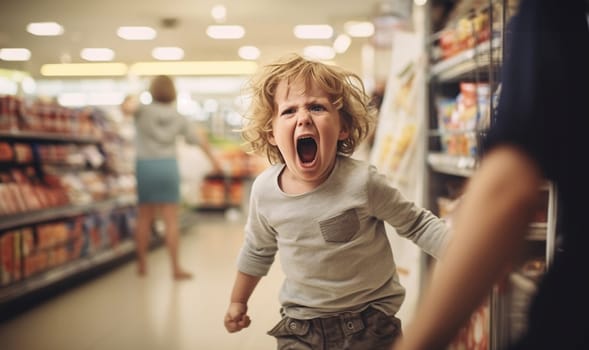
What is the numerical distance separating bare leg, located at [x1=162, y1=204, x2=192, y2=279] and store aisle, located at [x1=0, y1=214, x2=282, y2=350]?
0.09 meters

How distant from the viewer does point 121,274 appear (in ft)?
12.7

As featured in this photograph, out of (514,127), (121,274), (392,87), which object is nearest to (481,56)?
(392,87)

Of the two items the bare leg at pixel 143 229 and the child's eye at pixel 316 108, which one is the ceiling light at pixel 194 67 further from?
the child's eye at pixel 316 108

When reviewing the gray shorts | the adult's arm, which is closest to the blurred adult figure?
the adult's arm

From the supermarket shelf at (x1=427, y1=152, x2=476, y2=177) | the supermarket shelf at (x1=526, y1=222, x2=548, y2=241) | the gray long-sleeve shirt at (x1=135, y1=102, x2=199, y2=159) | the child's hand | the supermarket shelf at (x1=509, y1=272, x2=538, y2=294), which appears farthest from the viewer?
the gray long-sleeve shirt at (x1=135, y1=102, x2=199, y2=159)

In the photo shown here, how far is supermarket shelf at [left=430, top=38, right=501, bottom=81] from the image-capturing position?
1.72 metres

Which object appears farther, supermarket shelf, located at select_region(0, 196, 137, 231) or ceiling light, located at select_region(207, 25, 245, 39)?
ceiling light, located at select_region(207, 25, 245, 39)

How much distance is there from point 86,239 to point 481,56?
10.7ft

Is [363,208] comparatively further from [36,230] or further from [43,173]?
[43,173]

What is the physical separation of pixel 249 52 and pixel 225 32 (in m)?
2.03

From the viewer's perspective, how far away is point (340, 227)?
1.06 meters

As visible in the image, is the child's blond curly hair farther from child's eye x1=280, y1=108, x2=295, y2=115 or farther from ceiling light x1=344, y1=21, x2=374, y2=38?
ceiling light x1=344, y1=21, x2=374, y2=38

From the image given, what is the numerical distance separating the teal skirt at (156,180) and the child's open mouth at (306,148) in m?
2.62

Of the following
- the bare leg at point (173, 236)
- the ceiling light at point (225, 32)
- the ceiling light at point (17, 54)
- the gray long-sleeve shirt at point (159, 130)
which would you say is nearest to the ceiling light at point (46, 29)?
the ceiling light at point (17, 54)
